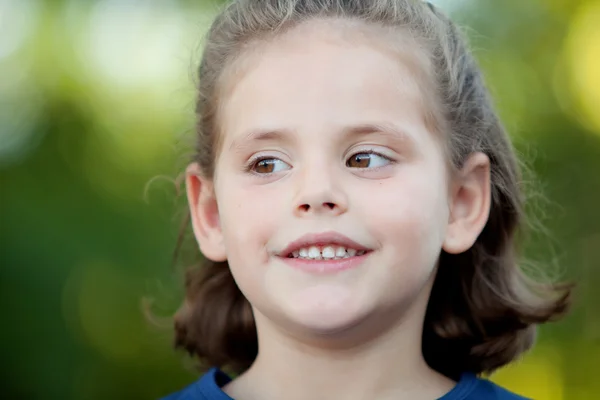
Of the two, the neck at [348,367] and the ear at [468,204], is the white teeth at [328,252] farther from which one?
the ear at [468,204]

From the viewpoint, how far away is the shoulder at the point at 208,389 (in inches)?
83.1

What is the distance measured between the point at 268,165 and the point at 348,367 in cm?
53

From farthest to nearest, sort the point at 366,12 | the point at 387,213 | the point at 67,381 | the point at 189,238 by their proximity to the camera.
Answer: the point at 67,381 → the point at 189,238 → the point at 366,12 → the point at 387,213

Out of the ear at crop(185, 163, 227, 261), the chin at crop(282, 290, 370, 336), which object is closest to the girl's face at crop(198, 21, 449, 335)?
the chin at crop(282, 290, 370, 336)

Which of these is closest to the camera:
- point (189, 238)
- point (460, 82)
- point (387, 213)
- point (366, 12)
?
point (387, 213)

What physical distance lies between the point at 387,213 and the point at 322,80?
1.11 feet

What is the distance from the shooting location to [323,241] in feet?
6.12

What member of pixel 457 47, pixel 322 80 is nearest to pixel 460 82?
pixel 457 47

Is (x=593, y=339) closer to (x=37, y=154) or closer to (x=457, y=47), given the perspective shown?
(x=457, y=47)

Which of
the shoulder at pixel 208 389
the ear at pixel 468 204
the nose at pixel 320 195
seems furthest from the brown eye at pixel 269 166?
the shoulder at pixel 208 389

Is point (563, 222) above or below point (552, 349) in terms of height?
above

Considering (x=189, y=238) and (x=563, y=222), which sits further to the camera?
(x=563, y=222)

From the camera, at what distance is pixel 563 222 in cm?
451

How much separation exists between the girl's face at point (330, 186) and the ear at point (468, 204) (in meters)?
0.09
